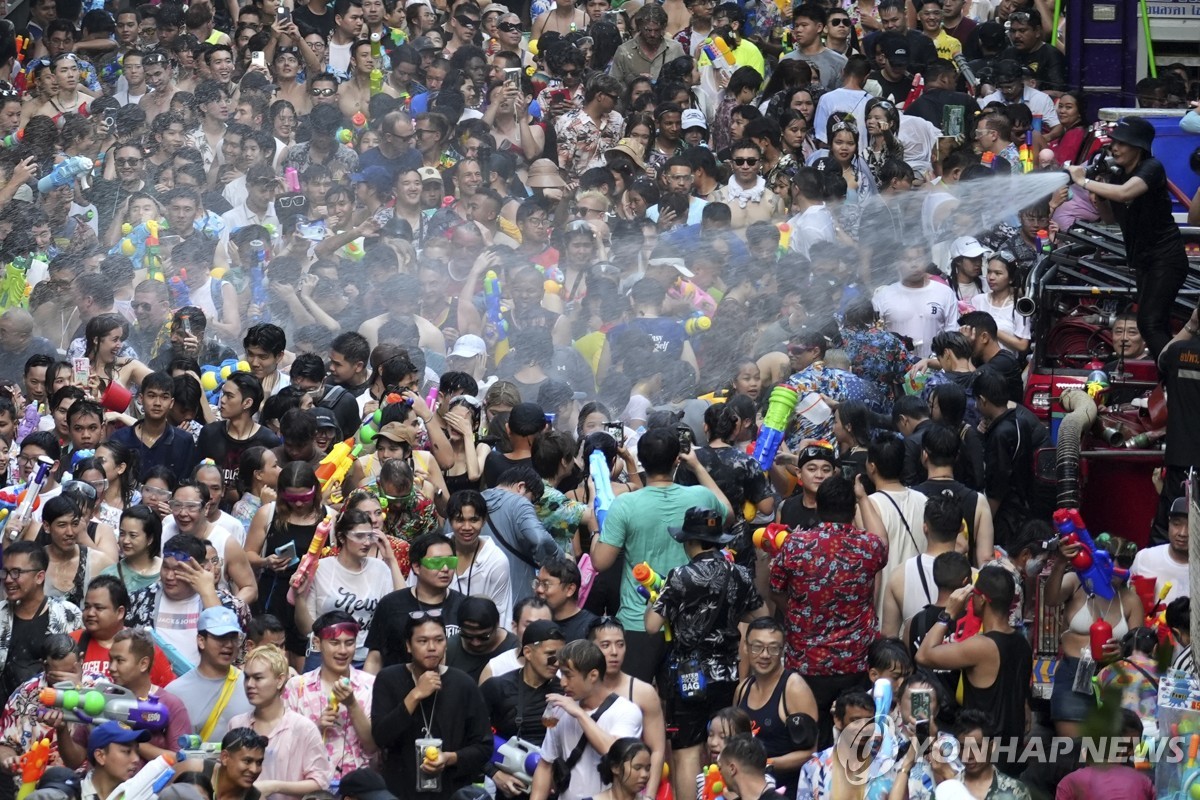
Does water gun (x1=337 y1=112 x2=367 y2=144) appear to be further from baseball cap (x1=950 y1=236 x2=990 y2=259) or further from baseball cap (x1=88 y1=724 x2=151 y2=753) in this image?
baseball cap (x1=88 y1=724 x2=151 y2=753)

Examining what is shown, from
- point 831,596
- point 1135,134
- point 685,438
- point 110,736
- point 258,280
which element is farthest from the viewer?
point 258,280

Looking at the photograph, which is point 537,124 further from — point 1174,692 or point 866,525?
point 1174,692

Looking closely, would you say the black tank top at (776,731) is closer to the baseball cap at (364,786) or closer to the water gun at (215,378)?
the baseball cap at (364,786)

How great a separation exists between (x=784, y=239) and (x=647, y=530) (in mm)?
5822

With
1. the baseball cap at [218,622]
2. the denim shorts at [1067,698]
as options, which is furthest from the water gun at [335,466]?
the denim shorts at [1067,698]

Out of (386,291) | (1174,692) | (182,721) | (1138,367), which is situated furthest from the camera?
(386,291)

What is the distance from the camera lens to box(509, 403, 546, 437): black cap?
11695mm

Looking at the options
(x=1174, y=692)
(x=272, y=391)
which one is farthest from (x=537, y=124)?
(x=1174, y=692)

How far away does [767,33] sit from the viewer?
1956 cm

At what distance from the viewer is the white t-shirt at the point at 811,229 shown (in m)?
15.8

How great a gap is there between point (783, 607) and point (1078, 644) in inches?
55.8

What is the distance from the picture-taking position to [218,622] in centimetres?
974

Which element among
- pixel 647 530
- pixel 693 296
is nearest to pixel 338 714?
pixel 647 530

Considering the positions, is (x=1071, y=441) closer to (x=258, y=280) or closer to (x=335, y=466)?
(x=335, y=466)
